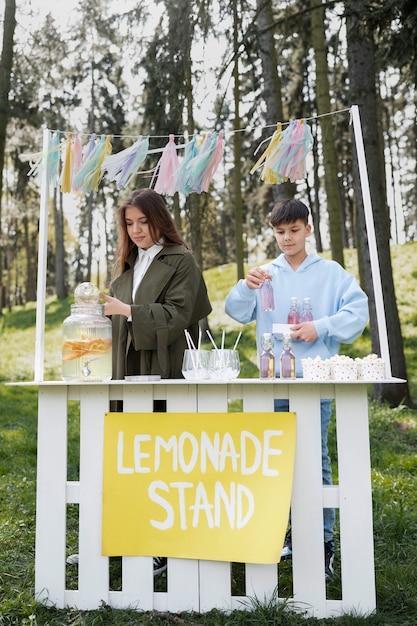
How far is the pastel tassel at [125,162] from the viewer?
11.0 ft

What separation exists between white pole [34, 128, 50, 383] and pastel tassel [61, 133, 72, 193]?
0.33 feet

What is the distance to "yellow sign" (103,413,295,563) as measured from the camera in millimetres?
2773

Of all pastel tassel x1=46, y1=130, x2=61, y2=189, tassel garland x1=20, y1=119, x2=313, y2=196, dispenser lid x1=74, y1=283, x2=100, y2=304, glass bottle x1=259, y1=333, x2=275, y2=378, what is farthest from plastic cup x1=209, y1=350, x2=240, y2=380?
pastel tassel x1=46, y1=130, x2=61, y2=189

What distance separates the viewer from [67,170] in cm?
335

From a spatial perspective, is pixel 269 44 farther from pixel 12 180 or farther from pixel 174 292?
pixel 12 180

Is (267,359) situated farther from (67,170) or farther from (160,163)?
(67,170)

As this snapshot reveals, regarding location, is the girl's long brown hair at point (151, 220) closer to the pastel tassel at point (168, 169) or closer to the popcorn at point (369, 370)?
the pastel tassel at point (168, 169)

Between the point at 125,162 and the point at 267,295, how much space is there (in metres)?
1.06

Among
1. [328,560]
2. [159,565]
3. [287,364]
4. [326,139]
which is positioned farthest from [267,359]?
[326,139]

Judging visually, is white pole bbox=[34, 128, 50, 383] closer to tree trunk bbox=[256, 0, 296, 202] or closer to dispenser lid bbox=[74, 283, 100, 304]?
dispenser lid bbox=[74, 283, 100, 304]

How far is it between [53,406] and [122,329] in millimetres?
546

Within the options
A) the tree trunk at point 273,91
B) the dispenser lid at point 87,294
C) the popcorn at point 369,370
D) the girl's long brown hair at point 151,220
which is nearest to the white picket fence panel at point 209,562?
the popcorn at point 369,370

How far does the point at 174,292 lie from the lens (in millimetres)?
3230

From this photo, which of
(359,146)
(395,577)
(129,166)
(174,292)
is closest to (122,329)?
(174,292)
